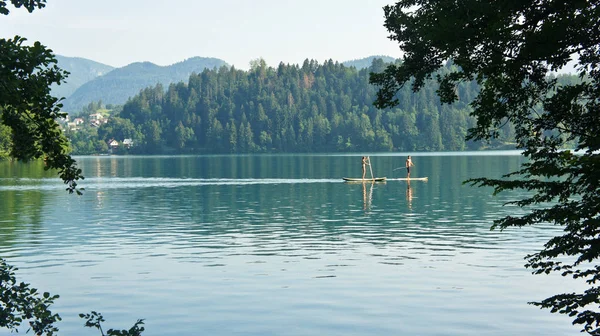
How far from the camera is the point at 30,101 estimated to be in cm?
1259

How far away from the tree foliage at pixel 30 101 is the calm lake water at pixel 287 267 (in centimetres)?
1070

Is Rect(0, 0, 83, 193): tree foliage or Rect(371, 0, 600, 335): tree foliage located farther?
Rect(371, 0, 600, 335): tree foliage

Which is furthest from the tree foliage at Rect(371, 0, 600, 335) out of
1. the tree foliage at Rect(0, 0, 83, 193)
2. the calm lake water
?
the tree foliage at Rect(0, 0, 83, 193)

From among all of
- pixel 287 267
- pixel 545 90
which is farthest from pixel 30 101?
pixel 287 267

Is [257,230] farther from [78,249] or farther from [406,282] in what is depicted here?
[406,282]

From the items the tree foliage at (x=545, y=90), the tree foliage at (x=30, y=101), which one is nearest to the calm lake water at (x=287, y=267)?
the tree foliage at (x=545, y=90)

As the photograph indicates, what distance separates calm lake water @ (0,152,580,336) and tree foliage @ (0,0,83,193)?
10703 millimetres

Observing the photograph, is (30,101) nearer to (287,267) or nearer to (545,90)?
(545,90)

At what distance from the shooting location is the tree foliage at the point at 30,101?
12422 mm

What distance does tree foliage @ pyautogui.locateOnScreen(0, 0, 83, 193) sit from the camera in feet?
40.8

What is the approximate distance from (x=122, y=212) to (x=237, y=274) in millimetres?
31580

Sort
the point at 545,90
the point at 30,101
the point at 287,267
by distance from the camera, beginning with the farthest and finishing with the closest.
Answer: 1. the point at 287,267
2. the point at 545,90
3. the point at 30,101

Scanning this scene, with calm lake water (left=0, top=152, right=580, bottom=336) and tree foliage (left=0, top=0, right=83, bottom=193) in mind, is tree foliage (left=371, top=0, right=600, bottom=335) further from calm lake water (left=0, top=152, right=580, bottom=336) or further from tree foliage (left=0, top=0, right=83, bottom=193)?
tree foliage (left=0, top=0, right=83, bottom=193)

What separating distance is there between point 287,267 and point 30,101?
21.3 metres
